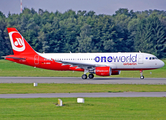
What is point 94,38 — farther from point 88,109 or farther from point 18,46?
point 88,109

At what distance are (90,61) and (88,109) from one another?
27.6 m

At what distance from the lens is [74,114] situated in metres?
19.8

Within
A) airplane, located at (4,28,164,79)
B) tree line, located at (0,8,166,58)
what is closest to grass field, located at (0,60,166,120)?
airplane, located at (4,28,164,79)

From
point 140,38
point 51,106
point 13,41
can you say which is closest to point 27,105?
point 51,106

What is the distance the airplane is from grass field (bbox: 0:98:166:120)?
21.0m

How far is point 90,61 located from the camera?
1925 inches

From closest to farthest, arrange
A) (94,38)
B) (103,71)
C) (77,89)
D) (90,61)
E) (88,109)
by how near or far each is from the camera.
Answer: (88,109), (77,89), (103,71), (90,61), (94,38)

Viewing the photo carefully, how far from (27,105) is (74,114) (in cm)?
466

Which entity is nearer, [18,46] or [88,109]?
[88,109]

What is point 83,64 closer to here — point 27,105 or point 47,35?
point 27,105

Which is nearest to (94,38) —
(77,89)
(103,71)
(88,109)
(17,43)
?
(17,43)

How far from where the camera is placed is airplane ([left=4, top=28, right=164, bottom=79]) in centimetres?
4759

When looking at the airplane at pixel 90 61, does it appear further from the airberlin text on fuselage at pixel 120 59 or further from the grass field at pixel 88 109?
the grass field at pixel 88 109

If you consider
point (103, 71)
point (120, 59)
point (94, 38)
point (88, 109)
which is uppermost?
point (94, 38)
